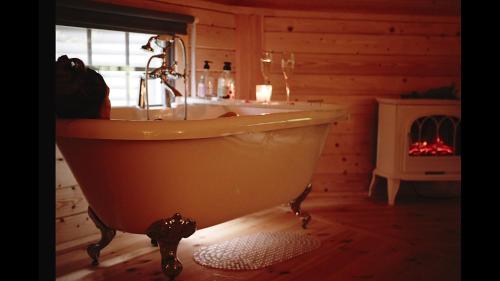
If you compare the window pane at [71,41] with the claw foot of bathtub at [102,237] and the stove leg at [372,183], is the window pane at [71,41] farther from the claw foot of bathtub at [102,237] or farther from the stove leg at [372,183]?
the stove leg at [372,183]

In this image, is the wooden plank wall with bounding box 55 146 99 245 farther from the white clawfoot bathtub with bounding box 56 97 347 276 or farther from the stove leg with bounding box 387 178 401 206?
the stove leg with bounding box 387 178 401 206

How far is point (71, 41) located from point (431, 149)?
2.40m

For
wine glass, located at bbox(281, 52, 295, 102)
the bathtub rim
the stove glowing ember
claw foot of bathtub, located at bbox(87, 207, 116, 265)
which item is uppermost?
wine glass, located at bbox(281, 52, 295, 102)

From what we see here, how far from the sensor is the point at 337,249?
233 centimetres

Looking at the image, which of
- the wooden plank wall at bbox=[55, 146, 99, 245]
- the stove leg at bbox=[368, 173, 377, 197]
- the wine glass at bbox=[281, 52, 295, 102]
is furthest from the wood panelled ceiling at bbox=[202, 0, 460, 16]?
the wooden plank wall at bbox=[55, 146, 99, 245]

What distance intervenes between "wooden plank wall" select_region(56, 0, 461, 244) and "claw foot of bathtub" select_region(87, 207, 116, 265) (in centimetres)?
150

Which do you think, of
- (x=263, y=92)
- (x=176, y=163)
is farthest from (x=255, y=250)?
(x=263, y=92)

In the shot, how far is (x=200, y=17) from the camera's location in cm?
307

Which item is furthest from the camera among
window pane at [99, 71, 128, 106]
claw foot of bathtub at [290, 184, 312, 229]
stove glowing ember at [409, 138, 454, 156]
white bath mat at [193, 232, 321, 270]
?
stove glowing ember at [409, 138, 454, 156]

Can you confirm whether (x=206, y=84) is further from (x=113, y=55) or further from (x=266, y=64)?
(x=113, y=55)

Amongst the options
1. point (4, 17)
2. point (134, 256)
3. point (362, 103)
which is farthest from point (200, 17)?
point (4, 17)

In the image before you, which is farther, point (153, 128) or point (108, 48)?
point (108, 48)

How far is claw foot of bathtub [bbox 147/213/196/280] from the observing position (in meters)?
1.70
